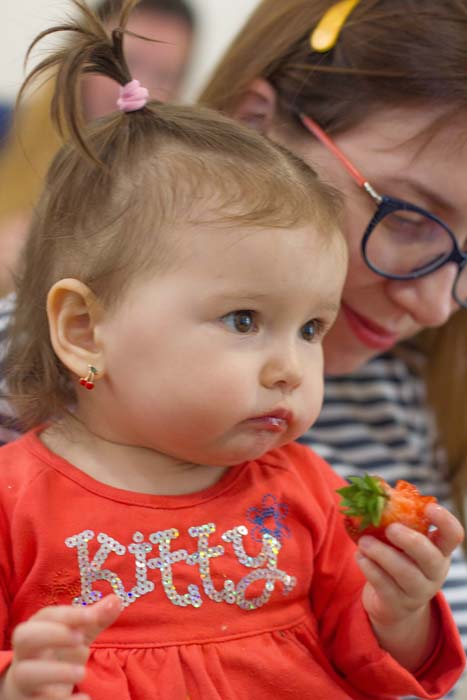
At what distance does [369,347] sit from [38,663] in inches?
28.4

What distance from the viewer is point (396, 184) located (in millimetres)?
1226

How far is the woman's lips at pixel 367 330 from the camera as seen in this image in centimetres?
132

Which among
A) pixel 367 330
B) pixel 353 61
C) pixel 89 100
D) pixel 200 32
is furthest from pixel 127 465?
pixel 200 32

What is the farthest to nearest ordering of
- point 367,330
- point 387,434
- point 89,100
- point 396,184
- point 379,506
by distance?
point 89,100 → point 387,434 → point 367,330 → point 396,184 → point 379,506

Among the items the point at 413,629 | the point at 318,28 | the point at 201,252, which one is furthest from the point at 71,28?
the point at 413,629

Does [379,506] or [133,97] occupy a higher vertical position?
[133,97]

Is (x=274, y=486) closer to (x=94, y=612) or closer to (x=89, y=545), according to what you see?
(x=89, y=545)

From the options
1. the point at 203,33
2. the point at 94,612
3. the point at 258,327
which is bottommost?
the point at 203,33

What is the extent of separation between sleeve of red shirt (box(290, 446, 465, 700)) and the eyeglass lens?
34cm

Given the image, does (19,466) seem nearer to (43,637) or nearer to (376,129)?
(43,637)

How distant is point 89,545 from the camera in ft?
2.98

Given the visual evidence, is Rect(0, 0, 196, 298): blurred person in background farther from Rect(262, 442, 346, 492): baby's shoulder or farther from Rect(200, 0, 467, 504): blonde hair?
Rect(262, 442, 346, 492): baby's shoulder

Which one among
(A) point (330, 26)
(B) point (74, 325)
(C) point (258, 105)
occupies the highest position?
(A) point (330, 26)

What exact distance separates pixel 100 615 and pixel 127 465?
223 mm
